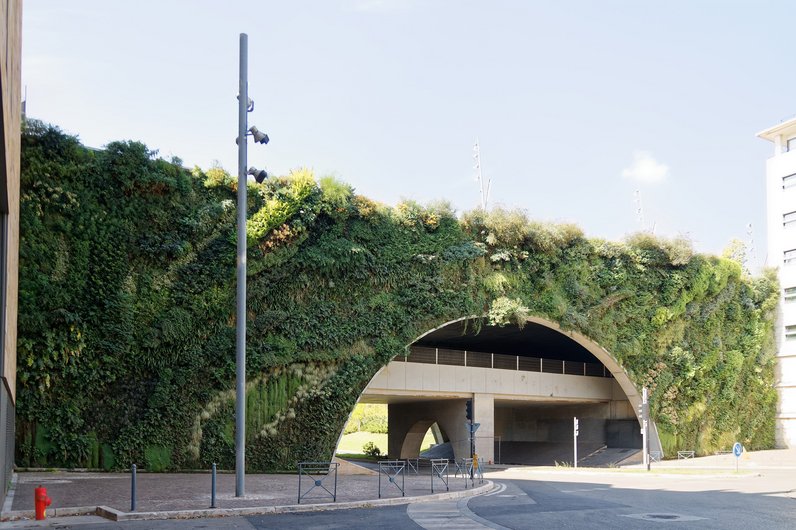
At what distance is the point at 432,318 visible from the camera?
3316 cm

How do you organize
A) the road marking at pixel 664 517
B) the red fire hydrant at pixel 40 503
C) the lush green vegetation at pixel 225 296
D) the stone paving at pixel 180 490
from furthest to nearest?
1. the lush green vegetation at pixel 225 296
2. the stone paving at pixel 180 490
3. the road marking at pixel 664 517
4. the red fire hydrant at pixel 40 503

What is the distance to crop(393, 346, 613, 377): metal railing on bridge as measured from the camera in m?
36.6

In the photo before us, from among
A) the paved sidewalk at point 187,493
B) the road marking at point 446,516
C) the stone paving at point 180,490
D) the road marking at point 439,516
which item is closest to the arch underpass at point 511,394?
the stone paving at point 180,490

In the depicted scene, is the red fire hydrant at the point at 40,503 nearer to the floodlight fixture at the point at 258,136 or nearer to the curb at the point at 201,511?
the curb at the point at 201,511

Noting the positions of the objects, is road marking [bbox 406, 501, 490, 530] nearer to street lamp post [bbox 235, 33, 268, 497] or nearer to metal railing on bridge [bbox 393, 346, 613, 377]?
street lamp post [bbox 235, 33, 268, 497]

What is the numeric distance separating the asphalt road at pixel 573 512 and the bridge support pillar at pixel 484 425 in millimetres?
12885

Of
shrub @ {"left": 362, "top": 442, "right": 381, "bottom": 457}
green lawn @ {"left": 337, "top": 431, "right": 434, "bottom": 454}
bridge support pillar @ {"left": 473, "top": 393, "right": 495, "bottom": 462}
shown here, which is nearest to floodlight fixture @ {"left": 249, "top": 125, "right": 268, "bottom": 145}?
bridge support pillar @ {"left": 473, "top": 393, "right": 495, "bottom": 462}

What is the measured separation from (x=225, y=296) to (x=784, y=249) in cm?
3351

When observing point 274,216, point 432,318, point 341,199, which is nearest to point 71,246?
point 274,216

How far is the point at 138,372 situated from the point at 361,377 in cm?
845

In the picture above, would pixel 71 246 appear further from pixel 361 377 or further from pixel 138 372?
pixel 361 377

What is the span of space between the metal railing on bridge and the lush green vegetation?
11.3 ft

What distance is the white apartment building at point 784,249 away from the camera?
44.2 m

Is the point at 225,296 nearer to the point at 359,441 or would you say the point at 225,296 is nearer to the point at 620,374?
the point at 620,374
